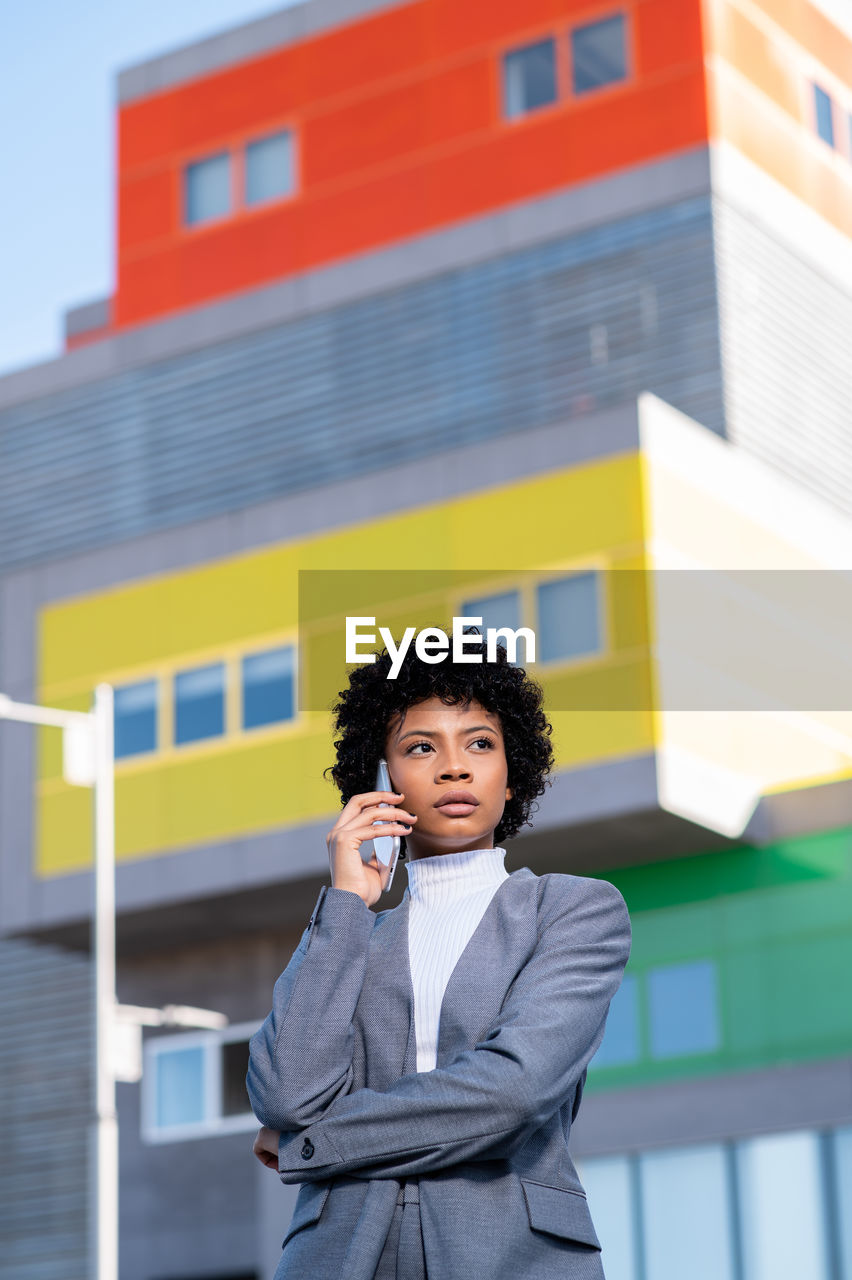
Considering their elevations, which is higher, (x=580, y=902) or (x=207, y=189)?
(x=207, y=189)

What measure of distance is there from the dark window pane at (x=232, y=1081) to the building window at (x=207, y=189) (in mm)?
12404

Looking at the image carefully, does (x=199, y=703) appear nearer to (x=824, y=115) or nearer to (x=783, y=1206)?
(x=783, y=1206)

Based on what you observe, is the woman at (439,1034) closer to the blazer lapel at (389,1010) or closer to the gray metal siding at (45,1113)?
the blazer lapel at (389,1010)

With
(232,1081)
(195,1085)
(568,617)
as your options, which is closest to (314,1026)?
(568,617)

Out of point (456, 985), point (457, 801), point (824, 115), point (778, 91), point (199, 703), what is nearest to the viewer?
point (456, 985)

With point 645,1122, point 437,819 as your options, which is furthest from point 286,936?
point 437,819

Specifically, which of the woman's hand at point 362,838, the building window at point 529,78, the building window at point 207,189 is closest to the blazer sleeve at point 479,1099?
the woman's hand at point 362,838

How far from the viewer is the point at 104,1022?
19016 mm

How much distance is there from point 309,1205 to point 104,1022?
626 inches

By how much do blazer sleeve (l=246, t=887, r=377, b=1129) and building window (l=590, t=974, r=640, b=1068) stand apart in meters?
19.5

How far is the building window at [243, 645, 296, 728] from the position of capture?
25594 millimetres

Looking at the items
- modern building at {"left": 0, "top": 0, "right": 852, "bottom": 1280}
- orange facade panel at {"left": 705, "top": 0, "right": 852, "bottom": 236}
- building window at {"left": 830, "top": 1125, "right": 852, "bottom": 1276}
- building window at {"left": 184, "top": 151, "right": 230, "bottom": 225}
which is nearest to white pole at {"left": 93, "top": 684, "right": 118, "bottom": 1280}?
modern building at {"left": 0, "top": 0, "right": 852, "bottom": 1280}

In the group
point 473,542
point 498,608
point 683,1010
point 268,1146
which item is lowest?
point 268,1146

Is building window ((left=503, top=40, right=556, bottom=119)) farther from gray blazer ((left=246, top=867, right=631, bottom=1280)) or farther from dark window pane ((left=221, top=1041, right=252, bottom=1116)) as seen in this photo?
gray blazer ((left=246, top=867, right=631, bottom=1280))
